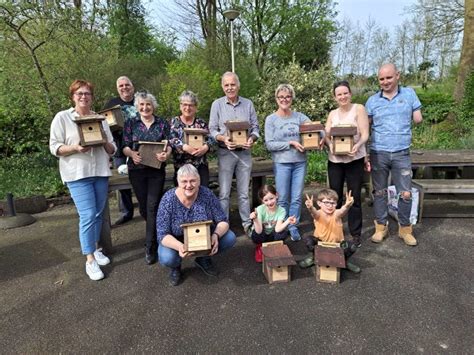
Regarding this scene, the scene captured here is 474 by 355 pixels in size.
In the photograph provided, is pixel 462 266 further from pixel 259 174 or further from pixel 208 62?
pixel 208 62

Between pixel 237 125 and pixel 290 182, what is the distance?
1.01 metres

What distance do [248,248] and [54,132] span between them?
8.32 feet

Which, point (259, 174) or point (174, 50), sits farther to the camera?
point (174, 50)

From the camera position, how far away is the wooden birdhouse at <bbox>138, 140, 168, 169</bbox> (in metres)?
3.47

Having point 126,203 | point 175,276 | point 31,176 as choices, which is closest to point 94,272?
point 175,276

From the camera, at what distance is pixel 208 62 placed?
43.9 ft

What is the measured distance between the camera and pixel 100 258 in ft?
12.6

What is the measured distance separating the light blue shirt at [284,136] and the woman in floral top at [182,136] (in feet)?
2.48

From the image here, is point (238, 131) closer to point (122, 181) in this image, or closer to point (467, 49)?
point (122, 181)

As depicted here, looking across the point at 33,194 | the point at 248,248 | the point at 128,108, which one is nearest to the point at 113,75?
the point at 33,194

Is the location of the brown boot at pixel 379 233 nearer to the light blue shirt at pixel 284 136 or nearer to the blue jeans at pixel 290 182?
the blue jeans at pixel 290 182

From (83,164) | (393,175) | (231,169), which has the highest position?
(83,164)

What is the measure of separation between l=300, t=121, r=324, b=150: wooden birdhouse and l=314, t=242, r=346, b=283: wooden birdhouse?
118cm

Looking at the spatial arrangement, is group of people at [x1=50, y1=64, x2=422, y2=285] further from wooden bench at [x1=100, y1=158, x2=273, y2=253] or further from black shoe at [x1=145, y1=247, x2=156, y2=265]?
wooden bench at [x1=100, y1=158, x2=273, y2=253]
